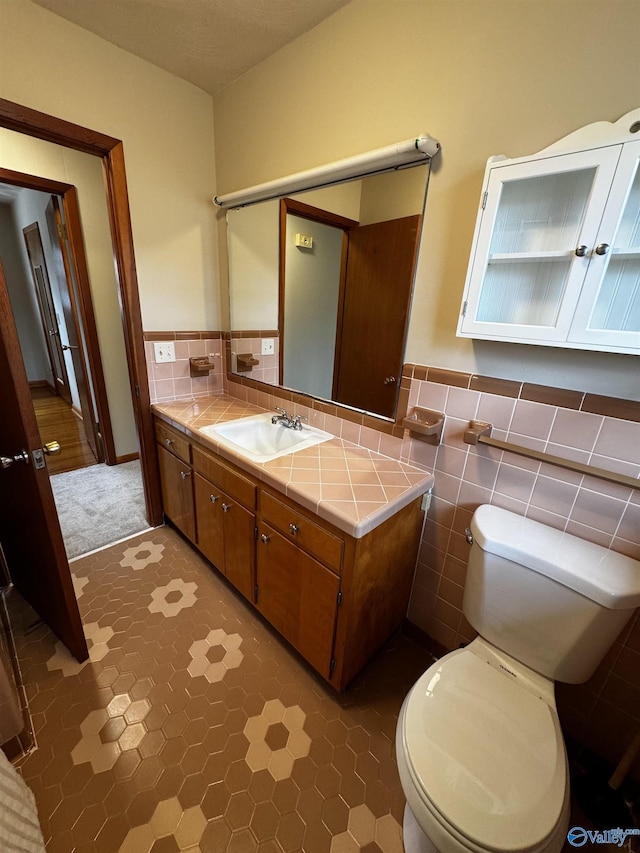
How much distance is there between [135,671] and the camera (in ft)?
4.51

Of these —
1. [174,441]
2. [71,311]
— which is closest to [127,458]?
[71,311]

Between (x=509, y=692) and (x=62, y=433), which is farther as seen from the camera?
(x=62, y=433)

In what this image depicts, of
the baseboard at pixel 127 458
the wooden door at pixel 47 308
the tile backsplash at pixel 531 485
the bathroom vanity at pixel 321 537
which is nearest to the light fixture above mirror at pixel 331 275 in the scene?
the tile backsplash at pixel 531 485

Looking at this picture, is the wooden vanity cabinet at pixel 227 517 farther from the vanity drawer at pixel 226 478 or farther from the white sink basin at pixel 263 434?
the white sink basin at pixel 263 434

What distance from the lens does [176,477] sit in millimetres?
1911

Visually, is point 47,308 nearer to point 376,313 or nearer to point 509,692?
point 376,313

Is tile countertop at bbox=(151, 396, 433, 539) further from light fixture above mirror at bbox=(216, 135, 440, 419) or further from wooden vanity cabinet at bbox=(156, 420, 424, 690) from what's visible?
light fixture above mirror at bbox=(216, 135, 440, 419)

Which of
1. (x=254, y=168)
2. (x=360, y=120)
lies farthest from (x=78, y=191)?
(x=360, y=120)

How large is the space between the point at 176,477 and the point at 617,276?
2011mm

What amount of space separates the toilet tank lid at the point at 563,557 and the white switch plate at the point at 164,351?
1820 mm

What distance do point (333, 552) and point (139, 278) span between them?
175 centimetres

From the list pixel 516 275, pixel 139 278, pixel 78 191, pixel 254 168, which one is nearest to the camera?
pixel 516 275

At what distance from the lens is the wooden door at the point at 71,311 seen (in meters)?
2.61

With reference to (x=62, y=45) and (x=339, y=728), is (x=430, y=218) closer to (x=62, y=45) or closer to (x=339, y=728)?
(x=62, y=45)
